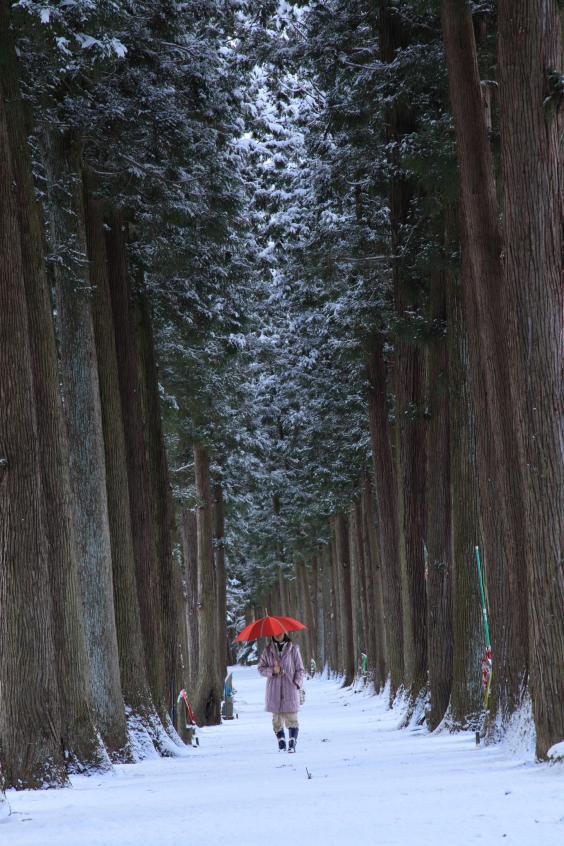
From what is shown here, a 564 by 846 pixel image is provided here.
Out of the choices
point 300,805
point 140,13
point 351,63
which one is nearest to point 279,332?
point 351,63

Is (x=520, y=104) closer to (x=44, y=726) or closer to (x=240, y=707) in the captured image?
(x=44, y=726)

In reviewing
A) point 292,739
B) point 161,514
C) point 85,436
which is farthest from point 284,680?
point 161,514

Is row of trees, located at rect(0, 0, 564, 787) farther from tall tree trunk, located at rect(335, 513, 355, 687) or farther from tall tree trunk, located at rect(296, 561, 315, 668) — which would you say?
tall tree trunk, located at rect(296, 561, 315, 668)

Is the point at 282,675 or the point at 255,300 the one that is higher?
the point at 255,300

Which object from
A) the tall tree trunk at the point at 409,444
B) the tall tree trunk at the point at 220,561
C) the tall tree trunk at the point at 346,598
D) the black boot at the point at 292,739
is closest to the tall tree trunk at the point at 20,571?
the black boot at the point at 292,739

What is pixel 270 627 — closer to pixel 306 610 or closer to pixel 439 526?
pixel 439 526

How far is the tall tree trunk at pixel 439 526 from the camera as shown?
55.8 feet

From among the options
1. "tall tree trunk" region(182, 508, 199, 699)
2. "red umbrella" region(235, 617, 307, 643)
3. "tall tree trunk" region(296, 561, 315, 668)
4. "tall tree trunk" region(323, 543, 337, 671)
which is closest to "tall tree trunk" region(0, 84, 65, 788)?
"red umbrella" region(235, 617, 307, 643)

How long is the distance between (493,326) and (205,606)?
19.0 meters

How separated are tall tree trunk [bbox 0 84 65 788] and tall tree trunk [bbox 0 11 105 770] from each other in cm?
131

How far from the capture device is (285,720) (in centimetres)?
1547

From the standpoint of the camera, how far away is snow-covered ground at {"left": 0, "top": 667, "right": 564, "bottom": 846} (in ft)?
21.1

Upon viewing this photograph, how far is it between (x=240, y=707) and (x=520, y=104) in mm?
34658

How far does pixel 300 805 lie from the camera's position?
8.28m
